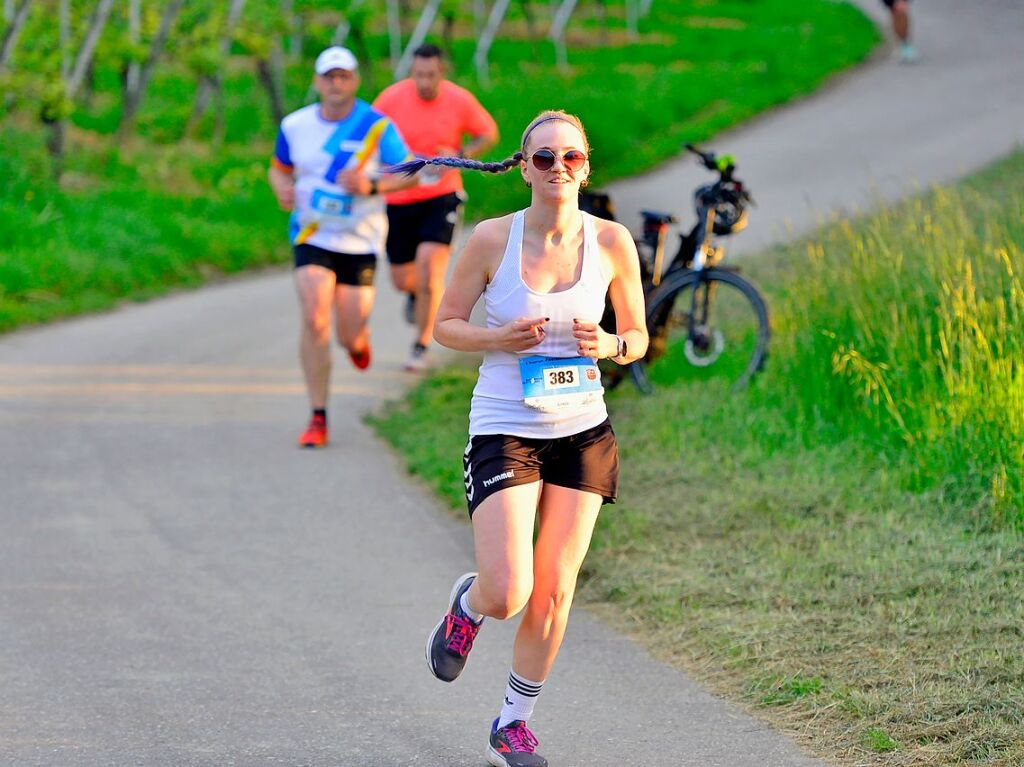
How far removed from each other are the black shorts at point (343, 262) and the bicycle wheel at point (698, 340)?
1657mm

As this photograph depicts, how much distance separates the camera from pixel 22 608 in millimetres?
6574

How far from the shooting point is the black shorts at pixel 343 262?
9.28 m

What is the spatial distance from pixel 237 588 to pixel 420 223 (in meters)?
4.60

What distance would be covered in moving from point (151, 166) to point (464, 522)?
11.7 m

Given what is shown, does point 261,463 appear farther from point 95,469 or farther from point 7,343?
point 7,343

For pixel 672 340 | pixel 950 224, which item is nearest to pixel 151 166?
pixel 672 340

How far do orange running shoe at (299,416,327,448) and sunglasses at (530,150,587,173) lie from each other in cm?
502

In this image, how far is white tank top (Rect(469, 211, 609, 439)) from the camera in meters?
4.84

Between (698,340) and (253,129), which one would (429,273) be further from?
(253,129)

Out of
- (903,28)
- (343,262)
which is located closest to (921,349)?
(343,262)

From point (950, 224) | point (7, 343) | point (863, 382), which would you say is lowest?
point (7, 343)

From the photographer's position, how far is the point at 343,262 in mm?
9398

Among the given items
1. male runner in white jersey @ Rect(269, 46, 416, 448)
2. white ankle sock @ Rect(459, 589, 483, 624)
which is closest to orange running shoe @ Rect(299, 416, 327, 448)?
male runner in white jersey @ Rect(269, 46, 416, 448)

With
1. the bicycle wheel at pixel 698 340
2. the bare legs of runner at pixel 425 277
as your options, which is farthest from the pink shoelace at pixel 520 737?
the bare legs of runner at pixel 425 277
